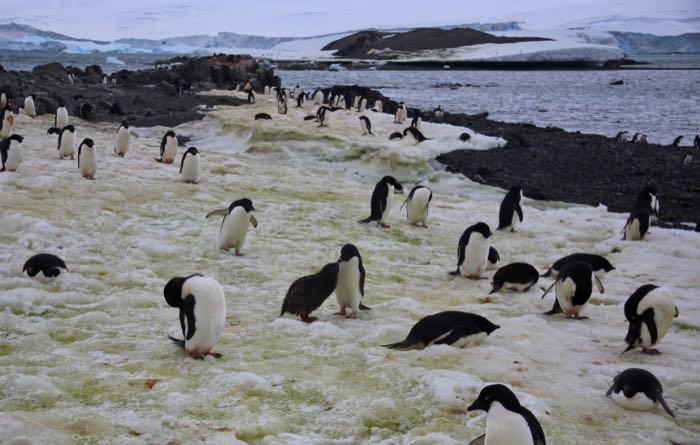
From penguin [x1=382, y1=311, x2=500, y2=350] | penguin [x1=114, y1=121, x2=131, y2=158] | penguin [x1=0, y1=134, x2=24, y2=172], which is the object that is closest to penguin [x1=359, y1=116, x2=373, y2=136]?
penguin [x1=114, y1=121, x2=131, y2=158]

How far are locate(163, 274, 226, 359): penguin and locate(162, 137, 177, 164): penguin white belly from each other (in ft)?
24.7

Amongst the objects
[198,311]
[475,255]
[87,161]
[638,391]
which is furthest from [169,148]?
[638,391]

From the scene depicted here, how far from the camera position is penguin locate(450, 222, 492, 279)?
674 centimetres

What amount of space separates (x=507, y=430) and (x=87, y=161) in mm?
8136

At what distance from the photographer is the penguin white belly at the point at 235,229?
6.97 m

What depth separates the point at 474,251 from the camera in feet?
22.3

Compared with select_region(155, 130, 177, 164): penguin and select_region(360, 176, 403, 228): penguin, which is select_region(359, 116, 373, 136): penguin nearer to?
select_region(155, 130, 177, 164): penguin

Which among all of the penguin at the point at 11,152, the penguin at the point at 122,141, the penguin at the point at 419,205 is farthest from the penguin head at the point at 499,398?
the penguin at the point at 122,141

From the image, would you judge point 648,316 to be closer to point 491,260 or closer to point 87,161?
point 491,260

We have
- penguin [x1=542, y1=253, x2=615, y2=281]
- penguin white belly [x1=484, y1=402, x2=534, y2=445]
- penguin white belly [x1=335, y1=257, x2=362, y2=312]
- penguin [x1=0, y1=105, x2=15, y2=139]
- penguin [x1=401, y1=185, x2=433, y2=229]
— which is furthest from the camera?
penguin [x1=0, y1=105, x2=15, y2=139]

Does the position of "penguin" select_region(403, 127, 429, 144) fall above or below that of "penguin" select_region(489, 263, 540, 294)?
above

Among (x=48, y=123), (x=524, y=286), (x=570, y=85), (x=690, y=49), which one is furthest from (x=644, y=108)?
(x=690, y=49)

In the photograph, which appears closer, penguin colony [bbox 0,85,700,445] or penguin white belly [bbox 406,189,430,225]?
penguin colony [bbox 0,85,700,445]

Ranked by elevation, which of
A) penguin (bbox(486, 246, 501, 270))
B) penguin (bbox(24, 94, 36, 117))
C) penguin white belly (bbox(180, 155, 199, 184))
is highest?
penguin (bbox(24, 94, 36, 117))
